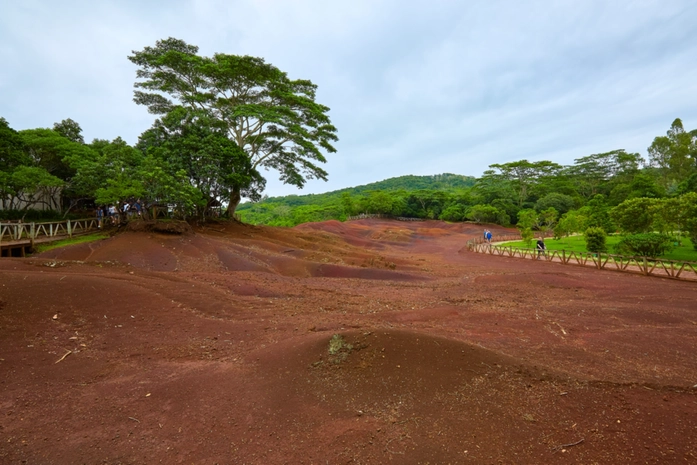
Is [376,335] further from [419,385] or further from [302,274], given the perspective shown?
[302,274]

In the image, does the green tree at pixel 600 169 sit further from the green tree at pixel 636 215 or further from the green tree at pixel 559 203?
the green tree at pixel 636 215

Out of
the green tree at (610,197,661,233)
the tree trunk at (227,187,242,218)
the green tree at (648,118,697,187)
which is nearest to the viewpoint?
the green tree at (610,197,661,233)

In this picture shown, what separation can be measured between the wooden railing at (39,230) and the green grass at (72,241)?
52 cm

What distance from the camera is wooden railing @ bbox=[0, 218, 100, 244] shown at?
16.0 metres

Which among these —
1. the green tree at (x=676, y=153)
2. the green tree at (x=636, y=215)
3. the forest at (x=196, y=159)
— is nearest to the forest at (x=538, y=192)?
the green tree at (x=676, y=153)

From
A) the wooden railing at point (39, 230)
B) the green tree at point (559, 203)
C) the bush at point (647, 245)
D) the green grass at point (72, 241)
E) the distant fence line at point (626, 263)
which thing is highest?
the green tree at point (559, 203)

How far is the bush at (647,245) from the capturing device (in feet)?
67.4

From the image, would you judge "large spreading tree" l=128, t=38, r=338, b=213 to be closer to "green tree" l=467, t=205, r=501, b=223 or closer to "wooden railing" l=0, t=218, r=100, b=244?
"wooden railing" l=0, t=218, r=100, b=244

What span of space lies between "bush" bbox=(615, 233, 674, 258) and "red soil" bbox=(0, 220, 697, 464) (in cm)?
938

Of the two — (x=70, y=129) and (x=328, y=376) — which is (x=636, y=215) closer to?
(x=328, y=376)

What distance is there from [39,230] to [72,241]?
9.67ft

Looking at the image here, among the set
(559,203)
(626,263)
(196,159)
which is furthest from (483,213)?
(196,159)

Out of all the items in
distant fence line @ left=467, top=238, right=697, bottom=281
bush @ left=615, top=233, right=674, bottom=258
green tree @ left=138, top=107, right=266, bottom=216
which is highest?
green tree @ left=138, top=107, right=266, bottom=216

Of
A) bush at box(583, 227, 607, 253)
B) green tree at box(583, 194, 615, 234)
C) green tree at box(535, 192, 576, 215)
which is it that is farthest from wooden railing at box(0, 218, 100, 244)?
green tree at box(535, 192, 576, 215)
